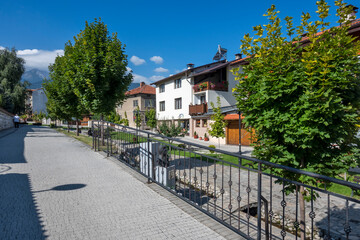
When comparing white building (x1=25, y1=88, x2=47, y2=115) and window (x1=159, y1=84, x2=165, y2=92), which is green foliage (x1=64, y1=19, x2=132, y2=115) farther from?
white building (x1=25, y1=88, x2=47, y2=115)

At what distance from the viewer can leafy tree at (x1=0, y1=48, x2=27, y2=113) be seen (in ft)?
112

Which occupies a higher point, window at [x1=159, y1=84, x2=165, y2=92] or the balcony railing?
window at [x1=159, y1=84, x2=165, y2=92]

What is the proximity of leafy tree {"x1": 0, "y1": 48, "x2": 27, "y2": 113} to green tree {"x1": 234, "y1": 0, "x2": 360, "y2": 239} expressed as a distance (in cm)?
4130

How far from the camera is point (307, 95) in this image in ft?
8.66

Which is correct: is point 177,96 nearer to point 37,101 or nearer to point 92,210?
point 92,210

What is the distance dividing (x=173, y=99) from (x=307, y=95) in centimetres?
2836

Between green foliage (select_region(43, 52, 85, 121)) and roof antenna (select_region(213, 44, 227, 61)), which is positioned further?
roof antenna (select_region(213, 44, 227, 61))

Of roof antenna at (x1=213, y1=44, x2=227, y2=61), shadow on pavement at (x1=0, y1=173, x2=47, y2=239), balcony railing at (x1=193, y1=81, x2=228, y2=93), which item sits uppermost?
roof antenna at (x1=213, y1=44, x2=227, y2=61)

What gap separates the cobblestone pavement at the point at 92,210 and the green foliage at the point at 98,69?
15.2 feet

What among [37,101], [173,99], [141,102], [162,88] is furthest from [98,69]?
[37,101]

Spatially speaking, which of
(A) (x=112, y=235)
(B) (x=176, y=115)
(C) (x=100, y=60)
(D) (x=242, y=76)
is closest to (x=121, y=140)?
(C) (x=100, y=60)

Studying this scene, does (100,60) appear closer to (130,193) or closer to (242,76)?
(130,193)

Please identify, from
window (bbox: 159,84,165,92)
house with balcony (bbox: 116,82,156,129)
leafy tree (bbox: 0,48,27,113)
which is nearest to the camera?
window (bbox: 159,84,165,92)

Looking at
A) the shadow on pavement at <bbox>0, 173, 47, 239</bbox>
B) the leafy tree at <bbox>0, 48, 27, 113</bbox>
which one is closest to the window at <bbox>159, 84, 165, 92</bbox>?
the leafy tree at <bbox>0, 48, 27, 113</bbox>
